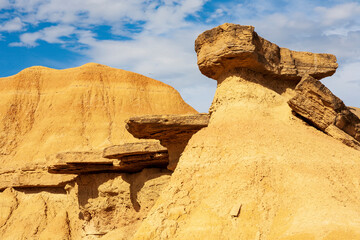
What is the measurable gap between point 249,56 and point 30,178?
42.7 ft

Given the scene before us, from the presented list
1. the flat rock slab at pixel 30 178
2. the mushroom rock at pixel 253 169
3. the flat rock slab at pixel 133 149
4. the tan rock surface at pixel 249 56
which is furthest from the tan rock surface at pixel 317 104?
the flat rock slab at pixel 30 178

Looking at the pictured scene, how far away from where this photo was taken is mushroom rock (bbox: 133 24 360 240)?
580cm

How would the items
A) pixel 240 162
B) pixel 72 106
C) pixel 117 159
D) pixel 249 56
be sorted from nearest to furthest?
1. pixel 240 162
2. pixel 249 56
3. pixel 117 159
4. pixel 72 106

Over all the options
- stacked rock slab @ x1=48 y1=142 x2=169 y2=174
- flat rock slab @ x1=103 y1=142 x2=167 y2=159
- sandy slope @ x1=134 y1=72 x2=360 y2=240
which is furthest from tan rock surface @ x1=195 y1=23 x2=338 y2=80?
stacked rock slab @ x1=48 y1=142 x2=169 y2=174

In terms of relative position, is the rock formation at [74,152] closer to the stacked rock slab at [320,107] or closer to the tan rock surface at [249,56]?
the tan rock surface at [249,56]

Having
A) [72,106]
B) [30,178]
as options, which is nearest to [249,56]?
[30,178]

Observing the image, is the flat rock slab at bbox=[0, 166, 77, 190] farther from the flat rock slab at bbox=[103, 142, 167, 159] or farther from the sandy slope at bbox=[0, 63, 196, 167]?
the sandy slope at bbox=[0, 63, 196, 167]

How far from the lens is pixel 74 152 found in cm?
1166

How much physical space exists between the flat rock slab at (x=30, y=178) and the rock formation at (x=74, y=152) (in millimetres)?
42

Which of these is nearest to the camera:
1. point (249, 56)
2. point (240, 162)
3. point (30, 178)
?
point (240, 162)

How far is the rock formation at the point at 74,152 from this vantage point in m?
11.9

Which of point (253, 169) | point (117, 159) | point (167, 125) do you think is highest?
point (167, 125)

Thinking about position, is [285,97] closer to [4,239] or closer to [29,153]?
[4,239]

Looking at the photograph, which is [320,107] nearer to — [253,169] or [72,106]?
[253,169]
